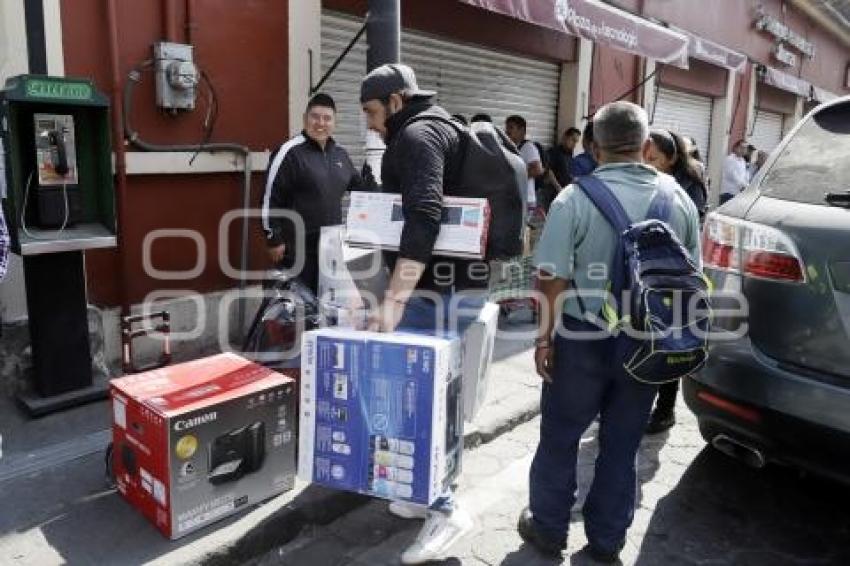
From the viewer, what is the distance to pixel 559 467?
9.06 ft

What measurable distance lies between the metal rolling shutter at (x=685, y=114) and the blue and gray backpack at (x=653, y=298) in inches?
358

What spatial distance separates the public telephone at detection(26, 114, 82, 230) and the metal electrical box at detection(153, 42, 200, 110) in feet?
2.44

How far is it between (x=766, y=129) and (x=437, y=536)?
1676 cm

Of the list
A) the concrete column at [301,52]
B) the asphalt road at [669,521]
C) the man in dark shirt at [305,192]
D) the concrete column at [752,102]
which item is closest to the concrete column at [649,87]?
the concrete column at [752,102]

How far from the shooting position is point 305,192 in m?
4.33

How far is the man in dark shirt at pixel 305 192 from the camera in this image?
4.29 m

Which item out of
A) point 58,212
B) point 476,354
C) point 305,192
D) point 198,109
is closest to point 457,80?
point 198,109

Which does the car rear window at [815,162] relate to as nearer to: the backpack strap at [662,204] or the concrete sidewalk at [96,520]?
the backpack strap at [662,204]

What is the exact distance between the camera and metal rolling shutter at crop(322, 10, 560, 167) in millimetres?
5957

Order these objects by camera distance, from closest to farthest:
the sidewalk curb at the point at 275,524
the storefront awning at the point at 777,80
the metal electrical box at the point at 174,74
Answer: the sidewalk curb at the point at 275,524
the metal electrical box at the point at 174,74
the storefront awning at the point at 777,80

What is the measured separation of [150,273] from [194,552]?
250 centimetres

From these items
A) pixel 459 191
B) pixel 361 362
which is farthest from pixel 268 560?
pixel 459 191

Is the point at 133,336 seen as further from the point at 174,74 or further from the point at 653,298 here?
the point at 653,298

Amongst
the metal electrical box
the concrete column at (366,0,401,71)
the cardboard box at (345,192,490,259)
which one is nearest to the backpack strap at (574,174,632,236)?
the cardboard box at (345,192,490,259)
